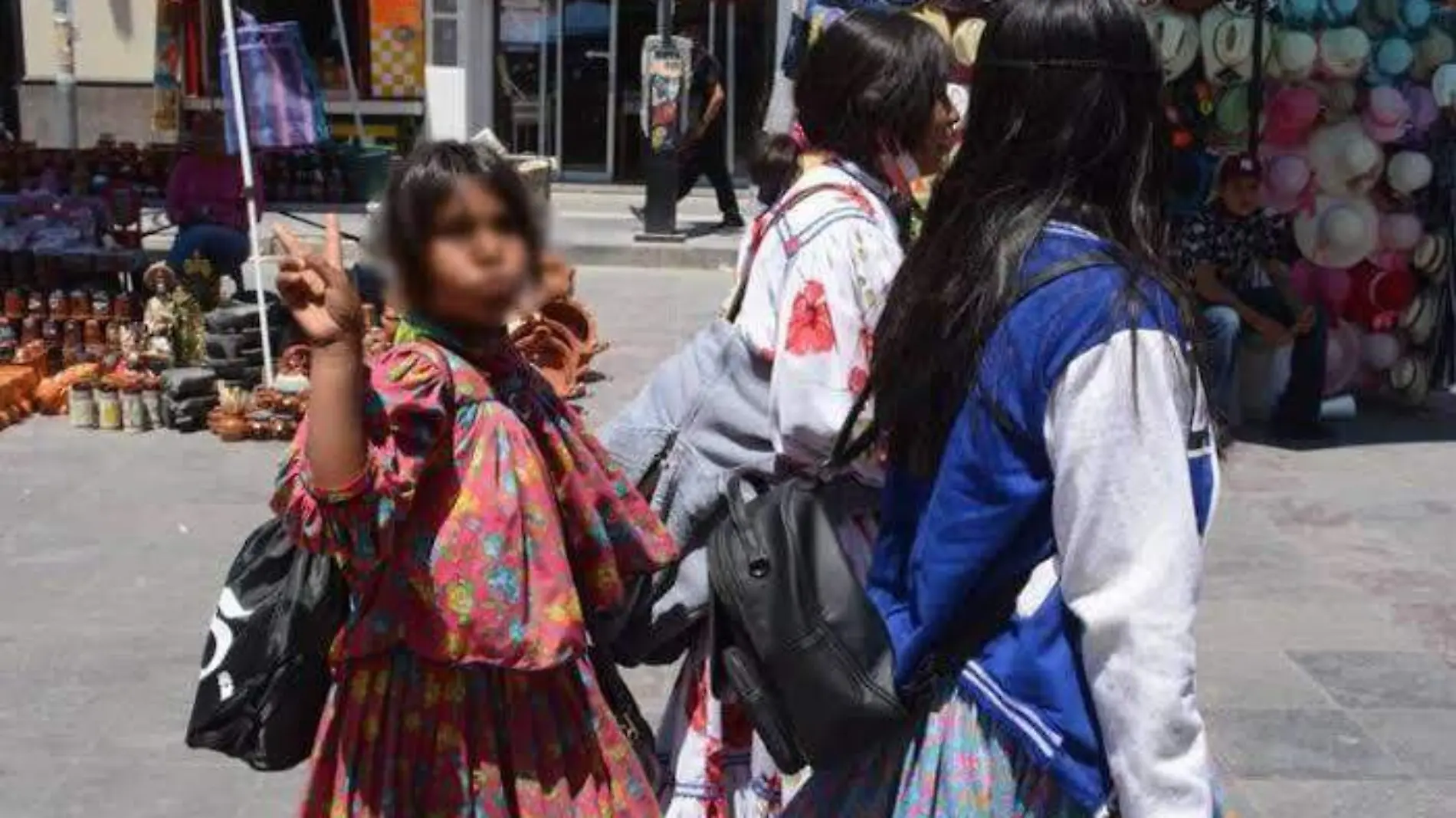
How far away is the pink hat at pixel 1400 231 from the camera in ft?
28.9

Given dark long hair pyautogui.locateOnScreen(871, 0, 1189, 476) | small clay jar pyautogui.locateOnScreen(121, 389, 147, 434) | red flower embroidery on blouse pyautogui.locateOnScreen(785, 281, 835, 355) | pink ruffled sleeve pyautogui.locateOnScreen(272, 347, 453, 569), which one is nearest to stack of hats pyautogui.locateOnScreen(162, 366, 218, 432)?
small clay jar pyautogui.locateOnScreen(121, 389, 147, 434)

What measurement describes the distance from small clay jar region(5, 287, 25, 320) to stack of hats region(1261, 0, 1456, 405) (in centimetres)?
615

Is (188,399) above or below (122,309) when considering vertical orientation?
below

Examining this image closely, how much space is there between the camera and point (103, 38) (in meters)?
19.7

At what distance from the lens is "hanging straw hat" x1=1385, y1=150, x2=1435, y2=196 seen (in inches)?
340

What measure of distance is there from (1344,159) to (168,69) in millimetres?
13356

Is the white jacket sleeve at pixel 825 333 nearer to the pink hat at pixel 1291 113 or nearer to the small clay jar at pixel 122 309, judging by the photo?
the pink hat at pixel 1291 113

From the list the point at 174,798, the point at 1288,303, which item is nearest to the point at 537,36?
the point at 1288,303

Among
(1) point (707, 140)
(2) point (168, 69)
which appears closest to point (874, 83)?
(1) point (707, 140)

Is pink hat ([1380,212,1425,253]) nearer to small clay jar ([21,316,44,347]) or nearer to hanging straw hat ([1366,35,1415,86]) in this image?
hanging straw hat ([1366,35,1415,86])

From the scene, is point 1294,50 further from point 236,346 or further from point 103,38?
point 103,38

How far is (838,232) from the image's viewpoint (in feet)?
10.00

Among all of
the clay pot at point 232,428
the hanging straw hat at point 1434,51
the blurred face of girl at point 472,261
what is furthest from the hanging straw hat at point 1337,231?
the blurred face of girl at point 472,261

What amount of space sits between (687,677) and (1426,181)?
6603 millimetres
